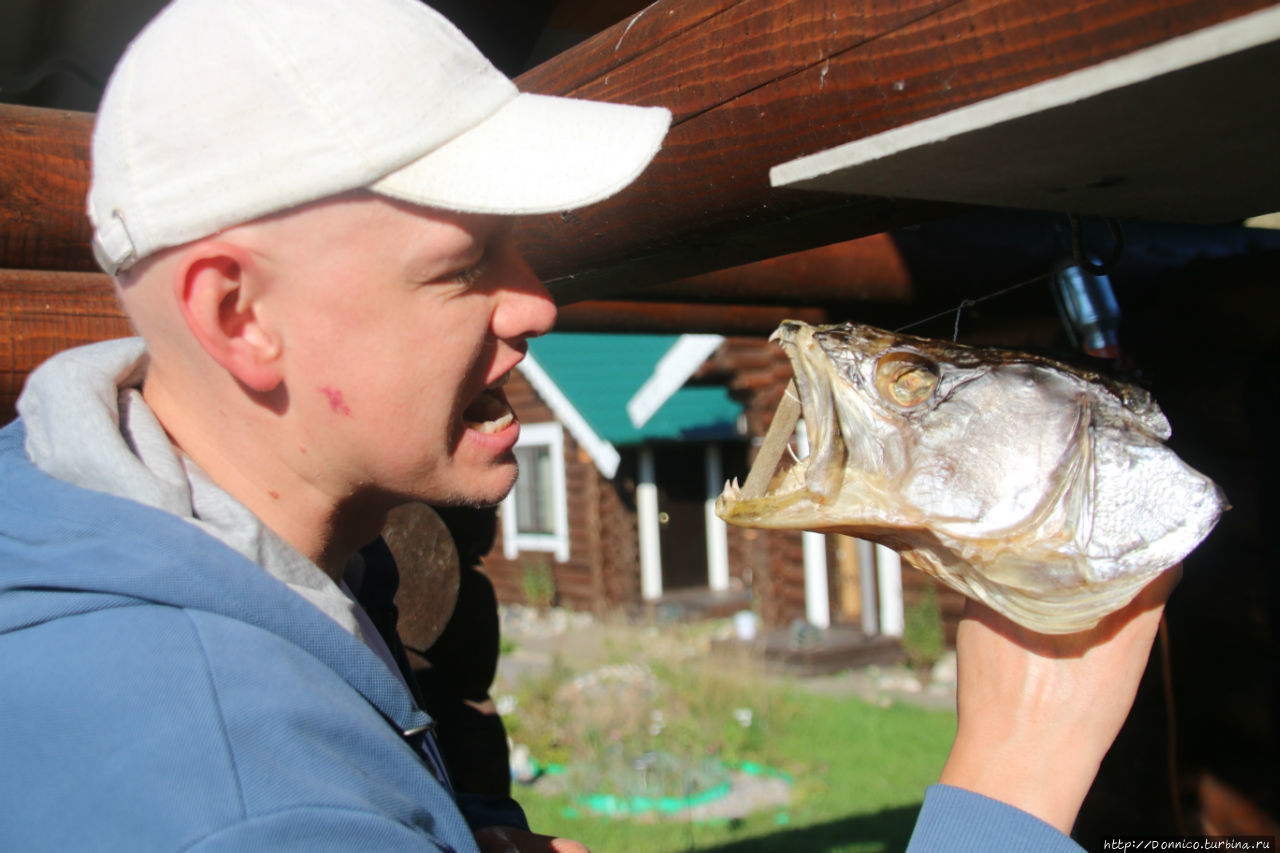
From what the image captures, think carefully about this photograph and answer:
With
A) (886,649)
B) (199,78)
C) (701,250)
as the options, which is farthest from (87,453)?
(886,649)

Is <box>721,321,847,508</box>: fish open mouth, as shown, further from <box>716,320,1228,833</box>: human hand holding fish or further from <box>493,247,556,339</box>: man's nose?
<box>493,247,556,339</box>: man's nose

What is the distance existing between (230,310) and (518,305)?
0.37 m

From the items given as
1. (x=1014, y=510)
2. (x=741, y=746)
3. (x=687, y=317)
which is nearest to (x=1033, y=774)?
(x=1014, y=510)

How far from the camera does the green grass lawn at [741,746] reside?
20.5ft

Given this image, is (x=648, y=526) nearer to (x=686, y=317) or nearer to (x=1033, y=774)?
(x=686, y=317)

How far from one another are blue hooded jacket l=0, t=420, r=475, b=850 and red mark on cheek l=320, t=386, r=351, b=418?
235 millimetres

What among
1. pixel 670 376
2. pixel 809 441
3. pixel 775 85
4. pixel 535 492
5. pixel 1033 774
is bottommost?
pixel 535 492

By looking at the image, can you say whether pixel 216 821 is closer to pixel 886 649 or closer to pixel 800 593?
pixel 886 649

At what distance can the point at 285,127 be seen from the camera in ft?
3.81

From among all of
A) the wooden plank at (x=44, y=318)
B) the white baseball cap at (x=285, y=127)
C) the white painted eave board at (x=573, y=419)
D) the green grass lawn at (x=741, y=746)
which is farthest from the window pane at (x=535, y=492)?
the white baseball cap at (x=285, y=127)

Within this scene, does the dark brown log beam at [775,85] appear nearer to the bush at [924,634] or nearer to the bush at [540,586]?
the bush at [924,634]

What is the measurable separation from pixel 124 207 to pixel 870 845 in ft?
19.2

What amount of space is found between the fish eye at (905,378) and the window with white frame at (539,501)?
13.4 metres

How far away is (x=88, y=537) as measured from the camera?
108 cm
